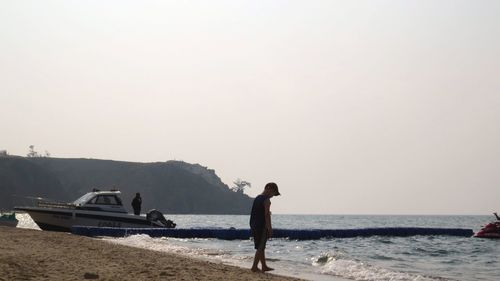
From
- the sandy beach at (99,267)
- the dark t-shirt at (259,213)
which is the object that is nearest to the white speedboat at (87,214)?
the sandy beach at (99,267)

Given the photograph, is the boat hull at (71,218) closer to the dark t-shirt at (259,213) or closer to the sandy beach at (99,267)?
the sandy beach at (99,267)

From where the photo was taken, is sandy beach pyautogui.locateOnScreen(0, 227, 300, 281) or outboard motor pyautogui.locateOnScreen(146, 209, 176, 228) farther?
outboard motor pyautogui.locateOnScreen(146, 209, 176, 228)

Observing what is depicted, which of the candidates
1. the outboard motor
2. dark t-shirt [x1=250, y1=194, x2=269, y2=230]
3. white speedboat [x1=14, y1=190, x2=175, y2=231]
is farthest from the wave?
the outboard motor

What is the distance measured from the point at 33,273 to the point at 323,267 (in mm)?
9407

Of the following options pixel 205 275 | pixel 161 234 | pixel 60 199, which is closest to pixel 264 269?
pixel 205 275

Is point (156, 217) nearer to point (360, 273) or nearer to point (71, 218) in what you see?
point (71, 218)

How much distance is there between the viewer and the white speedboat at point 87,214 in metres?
29.8

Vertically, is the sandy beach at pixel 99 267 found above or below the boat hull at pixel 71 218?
below

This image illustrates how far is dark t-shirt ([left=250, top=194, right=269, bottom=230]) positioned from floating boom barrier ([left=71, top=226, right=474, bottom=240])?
15.7 m

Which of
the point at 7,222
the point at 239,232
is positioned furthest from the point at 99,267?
the point at 7,222

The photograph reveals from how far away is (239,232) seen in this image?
33094 millimetres

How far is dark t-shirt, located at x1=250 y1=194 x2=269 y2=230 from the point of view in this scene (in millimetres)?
13398

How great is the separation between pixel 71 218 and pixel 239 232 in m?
8.72

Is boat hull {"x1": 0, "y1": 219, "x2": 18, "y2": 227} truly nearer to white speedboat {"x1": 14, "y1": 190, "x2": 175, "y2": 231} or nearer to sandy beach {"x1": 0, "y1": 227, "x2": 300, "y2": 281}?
white speedboat {"x1": 14, "y1": 190, "x2": 175, "y2": 231}
